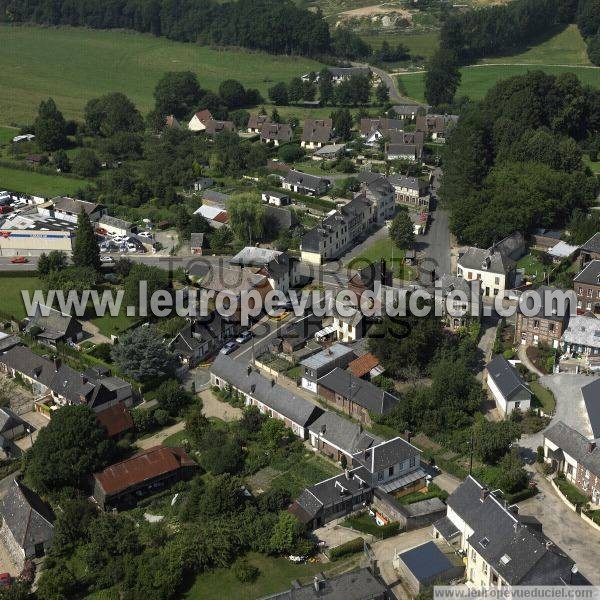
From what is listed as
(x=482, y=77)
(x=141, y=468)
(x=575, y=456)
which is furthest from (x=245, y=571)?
(x=482, y=77)

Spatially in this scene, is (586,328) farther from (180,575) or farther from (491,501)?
(180,575)

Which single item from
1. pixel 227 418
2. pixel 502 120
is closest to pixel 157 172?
pixel 502 120

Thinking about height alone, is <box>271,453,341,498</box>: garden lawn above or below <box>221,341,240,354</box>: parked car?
below

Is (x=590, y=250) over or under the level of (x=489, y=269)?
over

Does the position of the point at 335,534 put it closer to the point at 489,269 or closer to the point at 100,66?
the point at 489,269

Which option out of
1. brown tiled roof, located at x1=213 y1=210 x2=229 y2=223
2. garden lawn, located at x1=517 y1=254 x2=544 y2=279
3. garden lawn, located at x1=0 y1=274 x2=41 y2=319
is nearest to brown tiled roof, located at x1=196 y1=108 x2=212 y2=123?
brown tiled roof, located at x1=213 y1=210 x2=229 y2=223

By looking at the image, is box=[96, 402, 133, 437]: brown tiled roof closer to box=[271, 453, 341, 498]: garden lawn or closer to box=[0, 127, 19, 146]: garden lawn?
box=[271, 453, 341, 498]: garden lawn

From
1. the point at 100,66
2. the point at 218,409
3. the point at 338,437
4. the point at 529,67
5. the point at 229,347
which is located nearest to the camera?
the point at 338,437
